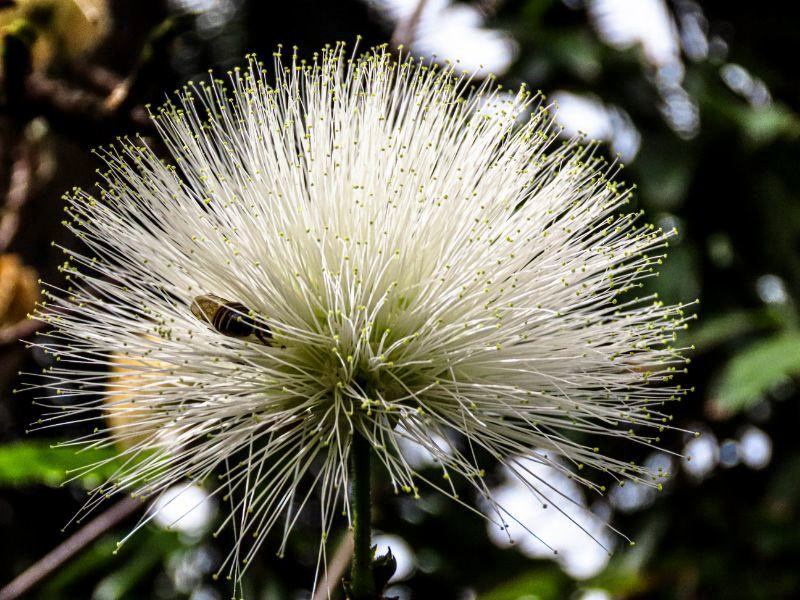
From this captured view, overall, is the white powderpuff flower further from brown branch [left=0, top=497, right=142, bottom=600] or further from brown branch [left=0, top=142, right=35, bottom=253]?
brown branch [left=0, top=142, right=35, bottom=253]

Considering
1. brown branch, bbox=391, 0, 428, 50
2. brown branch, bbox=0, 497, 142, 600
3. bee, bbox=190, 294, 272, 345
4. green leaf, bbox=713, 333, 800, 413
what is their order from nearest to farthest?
bee, bbox=190, 294, 272, 345
brown branch, bbox=0, 497, 142, 600
green leaf, bbox=713, 333, 800, 413
brown branch, bbox=391, 0, 428, 50

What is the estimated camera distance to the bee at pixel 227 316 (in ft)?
6.02

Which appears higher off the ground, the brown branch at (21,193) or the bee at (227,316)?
the bee at (227,316)

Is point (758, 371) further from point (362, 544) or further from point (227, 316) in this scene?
point (227, 316)

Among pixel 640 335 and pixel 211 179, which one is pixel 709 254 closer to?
pixel 640 335

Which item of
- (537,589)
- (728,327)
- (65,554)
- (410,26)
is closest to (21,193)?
(410,26)

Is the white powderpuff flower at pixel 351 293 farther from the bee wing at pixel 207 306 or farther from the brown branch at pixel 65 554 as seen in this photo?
the brown branch at pixel 65 554

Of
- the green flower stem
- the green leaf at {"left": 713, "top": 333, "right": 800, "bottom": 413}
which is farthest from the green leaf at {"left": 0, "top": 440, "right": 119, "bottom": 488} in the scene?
the green leaf at {"left": 713, "top": 333, "right": 800, "bottom": 413}

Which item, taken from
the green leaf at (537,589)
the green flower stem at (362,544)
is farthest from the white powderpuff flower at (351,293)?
the green leaf at (537,589)

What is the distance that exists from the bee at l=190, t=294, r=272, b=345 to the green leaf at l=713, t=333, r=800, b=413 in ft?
6.81

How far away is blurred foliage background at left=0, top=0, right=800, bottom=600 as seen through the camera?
157 inches

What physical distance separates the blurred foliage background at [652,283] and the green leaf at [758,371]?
0.05 ft

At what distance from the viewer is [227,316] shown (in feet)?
6.02

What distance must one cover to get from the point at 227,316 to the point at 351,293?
0.85 ft
